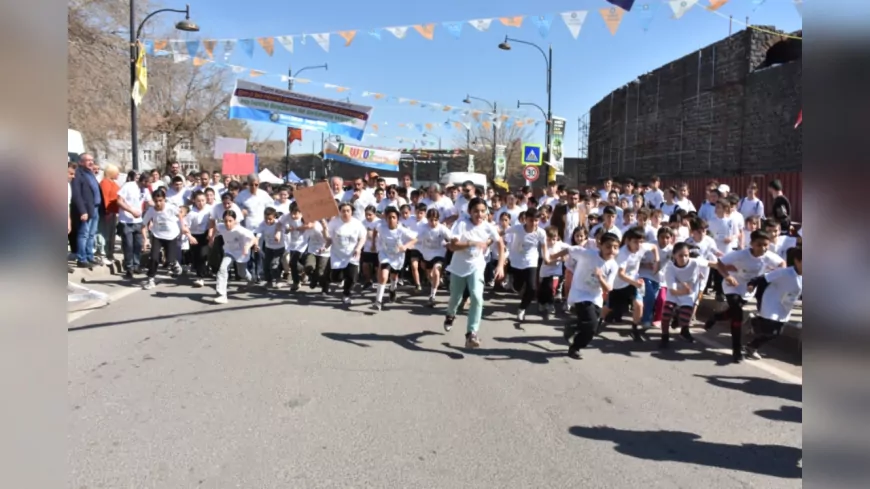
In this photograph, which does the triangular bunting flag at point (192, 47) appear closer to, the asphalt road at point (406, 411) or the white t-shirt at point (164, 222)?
the white t-shirt at point (164, 222)

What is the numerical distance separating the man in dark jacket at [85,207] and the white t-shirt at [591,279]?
25.9 feet

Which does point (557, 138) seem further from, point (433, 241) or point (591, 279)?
point (591, 279)

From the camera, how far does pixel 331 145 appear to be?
38594mm

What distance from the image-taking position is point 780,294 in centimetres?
582

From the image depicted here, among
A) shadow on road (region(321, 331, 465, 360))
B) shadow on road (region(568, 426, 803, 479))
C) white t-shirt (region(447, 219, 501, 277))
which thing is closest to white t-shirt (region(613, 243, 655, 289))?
white t-shirt (region(447, 219, 501, 277))

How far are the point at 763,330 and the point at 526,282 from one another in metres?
3.02

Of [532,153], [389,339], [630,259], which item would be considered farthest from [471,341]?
[532,153]

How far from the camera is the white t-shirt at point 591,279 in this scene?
600 cm

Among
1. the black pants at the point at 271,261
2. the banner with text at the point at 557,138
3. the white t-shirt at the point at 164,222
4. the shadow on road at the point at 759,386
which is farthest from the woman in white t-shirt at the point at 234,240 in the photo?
the banner with text at the point at 557,138

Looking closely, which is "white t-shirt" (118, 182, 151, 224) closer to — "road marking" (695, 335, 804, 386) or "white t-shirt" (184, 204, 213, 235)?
"white t-shirt" (184, 204, 213, 235)

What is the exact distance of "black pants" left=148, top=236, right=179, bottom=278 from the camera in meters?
9.21

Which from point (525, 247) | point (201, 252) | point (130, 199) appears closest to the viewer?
point (525, 247)
